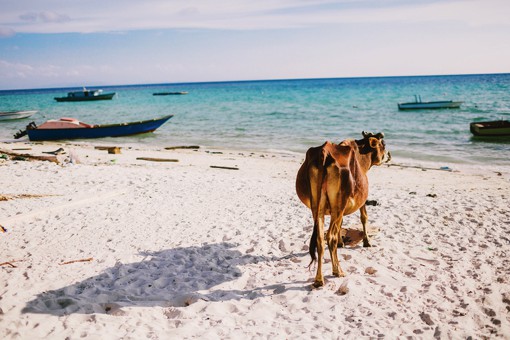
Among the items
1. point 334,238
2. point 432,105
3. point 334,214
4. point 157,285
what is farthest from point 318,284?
point 432,105

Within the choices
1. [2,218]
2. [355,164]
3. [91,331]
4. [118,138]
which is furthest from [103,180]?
[118,138]

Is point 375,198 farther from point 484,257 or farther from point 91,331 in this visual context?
point 91,331

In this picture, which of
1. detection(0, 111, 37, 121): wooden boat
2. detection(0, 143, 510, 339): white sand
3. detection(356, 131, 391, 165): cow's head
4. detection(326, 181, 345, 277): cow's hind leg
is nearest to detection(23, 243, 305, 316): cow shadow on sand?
detection(0, 143, 510, 339): white sand

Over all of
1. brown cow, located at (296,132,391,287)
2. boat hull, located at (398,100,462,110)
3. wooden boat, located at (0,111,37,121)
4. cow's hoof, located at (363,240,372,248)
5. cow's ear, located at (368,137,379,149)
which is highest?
wooden boat, located at (0,111,37,121)

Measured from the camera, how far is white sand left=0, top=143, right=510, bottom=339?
3.99 metres

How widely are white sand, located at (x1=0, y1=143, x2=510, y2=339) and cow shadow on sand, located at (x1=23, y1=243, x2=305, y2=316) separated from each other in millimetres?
23

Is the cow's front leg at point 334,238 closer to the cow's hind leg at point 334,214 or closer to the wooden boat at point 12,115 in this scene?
the cow's hind leg at point 334,214

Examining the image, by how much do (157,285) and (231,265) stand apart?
1.15 m

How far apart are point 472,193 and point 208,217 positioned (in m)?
7.11

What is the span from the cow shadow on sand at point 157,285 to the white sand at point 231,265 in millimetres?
23

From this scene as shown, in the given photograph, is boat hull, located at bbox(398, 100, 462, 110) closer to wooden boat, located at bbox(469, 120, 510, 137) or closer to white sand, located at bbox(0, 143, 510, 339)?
wooden boat, located at bbox(469, 120, 510, 137)

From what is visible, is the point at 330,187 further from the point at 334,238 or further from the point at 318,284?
the point at 318,284

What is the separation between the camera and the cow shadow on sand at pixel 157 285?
433 cm

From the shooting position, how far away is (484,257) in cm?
566
